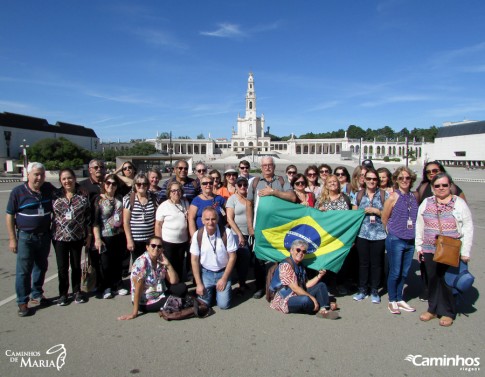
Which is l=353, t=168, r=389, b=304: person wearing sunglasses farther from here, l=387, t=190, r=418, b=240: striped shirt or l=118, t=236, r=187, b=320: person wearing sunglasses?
l=118, t=236, r=187, b=320: person wearing sunglasses

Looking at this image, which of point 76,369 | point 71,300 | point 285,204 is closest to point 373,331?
point 285,204

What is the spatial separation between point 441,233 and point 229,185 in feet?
11.3

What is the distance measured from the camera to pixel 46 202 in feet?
15.8

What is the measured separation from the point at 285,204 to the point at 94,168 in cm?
328

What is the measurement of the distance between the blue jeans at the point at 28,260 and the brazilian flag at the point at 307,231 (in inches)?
125

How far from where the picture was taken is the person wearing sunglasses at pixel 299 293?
15.2 ft

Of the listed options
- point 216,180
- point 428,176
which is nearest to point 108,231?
point 216,180

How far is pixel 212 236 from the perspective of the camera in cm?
497

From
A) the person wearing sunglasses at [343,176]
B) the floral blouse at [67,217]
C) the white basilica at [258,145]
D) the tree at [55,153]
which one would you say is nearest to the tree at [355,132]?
the white basilica at [258,145]

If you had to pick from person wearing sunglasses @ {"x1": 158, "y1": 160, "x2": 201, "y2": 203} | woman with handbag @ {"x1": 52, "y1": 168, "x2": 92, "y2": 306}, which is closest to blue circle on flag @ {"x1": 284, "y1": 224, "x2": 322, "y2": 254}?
person wearing sunglasses @ {"x1": 158, "y1": 160, "x2": 201, "y2": 203}

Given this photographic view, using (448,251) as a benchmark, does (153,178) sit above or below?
above

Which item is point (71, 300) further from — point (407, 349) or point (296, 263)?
point (407, 349)

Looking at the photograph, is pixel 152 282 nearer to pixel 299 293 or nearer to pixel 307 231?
pixel 299 293

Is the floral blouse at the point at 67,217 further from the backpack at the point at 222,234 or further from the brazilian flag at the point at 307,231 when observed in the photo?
the brazilian flag at the point at 307,231
